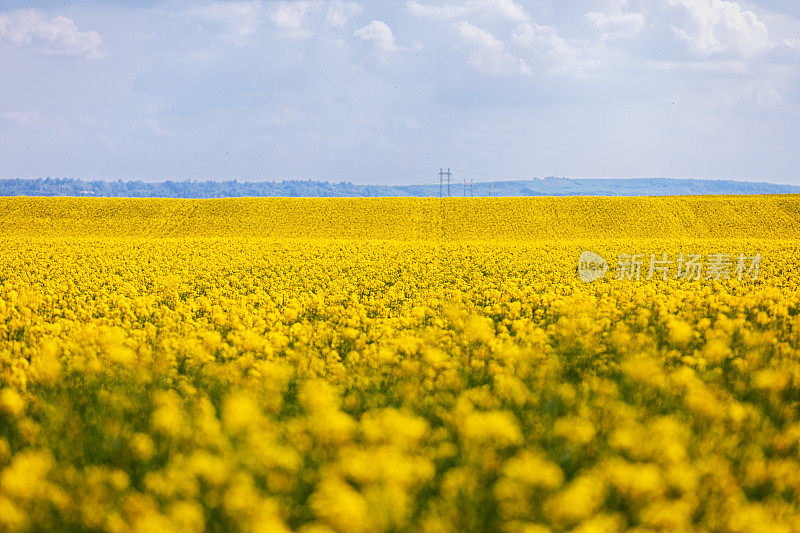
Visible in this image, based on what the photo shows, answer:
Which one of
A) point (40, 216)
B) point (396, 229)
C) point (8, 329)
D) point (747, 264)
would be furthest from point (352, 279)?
point (40, 216)

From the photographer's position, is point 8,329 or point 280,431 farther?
point 8,329

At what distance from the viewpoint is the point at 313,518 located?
9.86 feet

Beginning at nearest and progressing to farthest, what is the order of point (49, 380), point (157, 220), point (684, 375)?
point (684, 375) → point (49, 380) → point (157, 220)

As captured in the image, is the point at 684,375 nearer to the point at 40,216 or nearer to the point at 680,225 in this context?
the point at 680,225

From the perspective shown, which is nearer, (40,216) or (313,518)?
(313,518)

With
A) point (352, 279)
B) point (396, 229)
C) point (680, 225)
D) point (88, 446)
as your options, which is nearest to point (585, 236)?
point (680, 225)

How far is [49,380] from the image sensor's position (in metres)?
5.20

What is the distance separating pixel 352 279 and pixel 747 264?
13.3 m

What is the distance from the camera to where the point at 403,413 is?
3992mm

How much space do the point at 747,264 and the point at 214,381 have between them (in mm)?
18739

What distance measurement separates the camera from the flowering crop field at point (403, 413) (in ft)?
9.45

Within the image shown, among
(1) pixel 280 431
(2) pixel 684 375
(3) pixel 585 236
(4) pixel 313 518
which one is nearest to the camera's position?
(4) pixel 313 518

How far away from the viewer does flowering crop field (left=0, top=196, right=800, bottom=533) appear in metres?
2.88

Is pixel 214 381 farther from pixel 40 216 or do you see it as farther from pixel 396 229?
pixel 40 216
